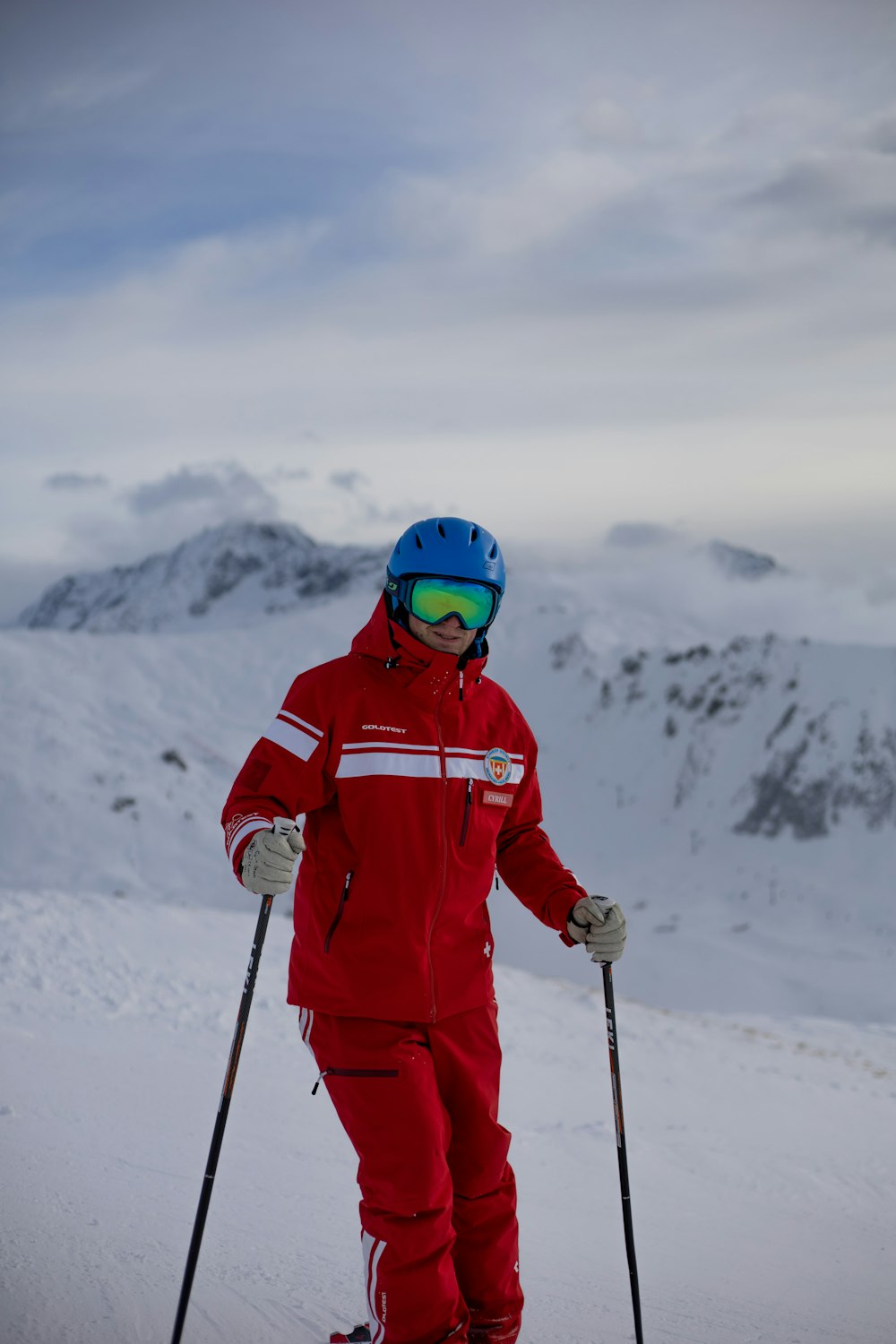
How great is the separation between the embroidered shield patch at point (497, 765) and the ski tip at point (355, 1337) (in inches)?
72.2

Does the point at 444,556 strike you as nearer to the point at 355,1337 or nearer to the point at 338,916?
the point at 338,916

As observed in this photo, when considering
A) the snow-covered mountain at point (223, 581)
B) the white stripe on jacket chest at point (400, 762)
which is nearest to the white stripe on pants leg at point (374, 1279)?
the white stripe on jacket chest at point (400, 762)

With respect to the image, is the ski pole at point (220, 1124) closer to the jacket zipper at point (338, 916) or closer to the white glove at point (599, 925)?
the jacket zipper at point (338, 916)

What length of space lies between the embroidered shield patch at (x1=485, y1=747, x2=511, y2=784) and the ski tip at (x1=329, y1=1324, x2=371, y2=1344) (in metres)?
1.83

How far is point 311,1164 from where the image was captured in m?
5.49

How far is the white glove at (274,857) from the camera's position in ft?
10.5

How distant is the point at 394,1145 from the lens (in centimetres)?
316

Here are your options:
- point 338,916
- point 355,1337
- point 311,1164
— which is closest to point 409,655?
point 338,916

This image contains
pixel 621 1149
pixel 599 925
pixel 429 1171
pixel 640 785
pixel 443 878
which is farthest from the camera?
pixel 640 785

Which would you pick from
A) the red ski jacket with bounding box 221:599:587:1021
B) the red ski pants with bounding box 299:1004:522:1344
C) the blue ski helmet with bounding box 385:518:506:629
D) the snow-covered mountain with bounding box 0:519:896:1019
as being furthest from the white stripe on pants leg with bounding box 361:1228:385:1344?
the snow-covered mountain with bounding box 0:519:896:1019

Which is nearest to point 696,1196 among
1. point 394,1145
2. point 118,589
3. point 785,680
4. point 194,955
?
point 394,1145

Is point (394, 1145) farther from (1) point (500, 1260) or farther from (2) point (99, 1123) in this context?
(2) point (99, 1123)

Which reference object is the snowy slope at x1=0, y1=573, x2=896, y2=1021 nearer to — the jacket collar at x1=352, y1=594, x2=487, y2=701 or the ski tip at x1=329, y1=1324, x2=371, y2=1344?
the ski tip at x1=329, y1=1324, x2=371, y2=1344

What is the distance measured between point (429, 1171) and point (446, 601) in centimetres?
175
